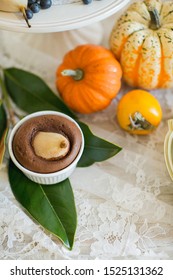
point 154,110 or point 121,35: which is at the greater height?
point 121,35

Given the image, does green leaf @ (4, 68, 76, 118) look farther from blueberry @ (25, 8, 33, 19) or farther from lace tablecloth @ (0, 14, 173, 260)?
blueberry @ (25, 8, 33, 19)

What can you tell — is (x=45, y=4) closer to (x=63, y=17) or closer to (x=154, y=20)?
(x=63, y=17)

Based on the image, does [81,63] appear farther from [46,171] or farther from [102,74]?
[46,171]

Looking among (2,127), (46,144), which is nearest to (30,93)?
(2,127)

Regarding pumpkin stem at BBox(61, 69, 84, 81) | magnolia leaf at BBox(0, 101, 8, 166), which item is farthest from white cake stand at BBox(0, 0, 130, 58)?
magnolia leaf at BBox(0, 101, 8, 166)

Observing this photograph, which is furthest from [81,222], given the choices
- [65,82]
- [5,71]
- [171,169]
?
[5,71]
